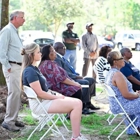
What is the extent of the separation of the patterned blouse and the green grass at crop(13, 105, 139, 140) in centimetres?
55

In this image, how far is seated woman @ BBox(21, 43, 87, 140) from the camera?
4.90 meters

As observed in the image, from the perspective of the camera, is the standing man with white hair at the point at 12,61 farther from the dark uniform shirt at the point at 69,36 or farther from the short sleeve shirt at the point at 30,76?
the dark uniform shirt at the point at 69,36

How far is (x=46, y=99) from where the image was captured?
5012 millimetres

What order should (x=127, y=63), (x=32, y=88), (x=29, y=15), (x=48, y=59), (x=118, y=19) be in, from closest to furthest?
(x=32, y=88) → (x=48, y=59) → (x=127, y=63) → (x=29, y=15) → (x=118, y=19)

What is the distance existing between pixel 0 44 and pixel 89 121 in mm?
2027

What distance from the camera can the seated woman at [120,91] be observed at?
17.3 feet

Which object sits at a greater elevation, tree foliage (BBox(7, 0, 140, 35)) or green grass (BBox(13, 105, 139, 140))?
green grass (BBox(13, 105, 139, 140))

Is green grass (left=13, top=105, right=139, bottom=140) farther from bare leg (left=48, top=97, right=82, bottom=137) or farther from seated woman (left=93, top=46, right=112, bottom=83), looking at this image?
seated woman (left=93, top=46, right=112, bottom=83)

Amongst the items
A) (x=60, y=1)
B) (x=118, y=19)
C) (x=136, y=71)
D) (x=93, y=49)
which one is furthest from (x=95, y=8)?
(x=136, y=71)

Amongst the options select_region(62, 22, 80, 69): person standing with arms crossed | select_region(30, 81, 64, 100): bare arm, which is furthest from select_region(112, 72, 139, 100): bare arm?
select_region(62, 22, 80, 69): person standing with arms crossed

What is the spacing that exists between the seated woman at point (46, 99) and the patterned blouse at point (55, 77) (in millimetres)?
1035

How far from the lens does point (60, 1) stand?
3266cm

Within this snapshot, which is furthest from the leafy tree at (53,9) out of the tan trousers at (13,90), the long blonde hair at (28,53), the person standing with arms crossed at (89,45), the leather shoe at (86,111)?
the long blonde hair at (28,53)

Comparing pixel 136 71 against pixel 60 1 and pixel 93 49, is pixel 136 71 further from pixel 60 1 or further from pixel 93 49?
pixel 60 1
